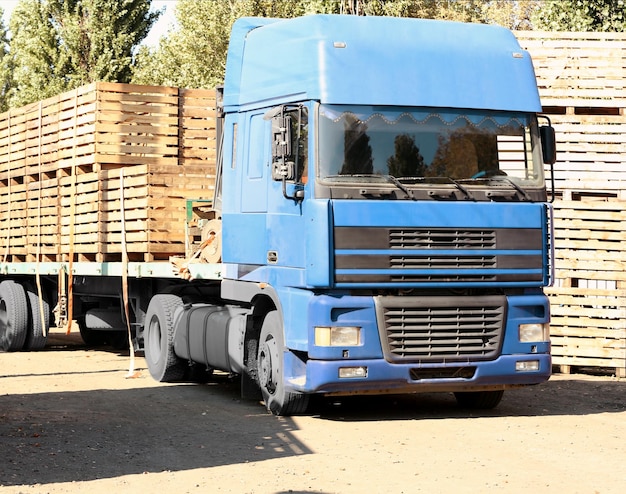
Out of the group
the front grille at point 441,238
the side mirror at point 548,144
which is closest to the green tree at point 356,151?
the front grille at point 441,238

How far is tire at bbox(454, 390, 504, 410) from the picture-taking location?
1170 centimetres

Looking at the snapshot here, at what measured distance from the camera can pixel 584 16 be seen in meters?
21.9

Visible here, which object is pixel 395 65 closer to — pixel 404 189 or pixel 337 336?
pixel 404 189

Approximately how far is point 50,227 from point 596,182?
782cm

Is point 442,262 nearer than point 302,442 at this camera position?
No

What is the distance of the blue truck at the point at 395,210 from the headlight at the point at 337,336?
0.01 metres

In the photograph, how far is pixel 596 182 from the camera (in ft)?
50.9

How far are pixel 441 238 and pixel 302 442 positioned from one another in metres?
2.20

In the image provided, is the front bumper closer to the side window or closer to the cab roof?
the side window

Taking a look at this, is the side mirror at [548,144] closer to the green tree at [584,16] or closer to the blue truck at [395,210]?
the blue truck at [395,210]

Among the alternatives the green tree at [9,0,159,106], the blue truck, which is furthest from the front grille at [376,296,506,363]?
the green tree at [9,0,159,106]

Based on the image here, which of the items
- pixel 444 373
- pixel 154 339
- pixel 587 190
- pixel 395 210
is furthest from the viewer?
pixel 587 190

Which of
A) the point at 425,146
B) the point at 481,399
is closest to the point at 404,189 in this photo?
the point at 425,146

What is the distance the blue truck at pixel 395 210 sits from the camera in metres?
10.2
